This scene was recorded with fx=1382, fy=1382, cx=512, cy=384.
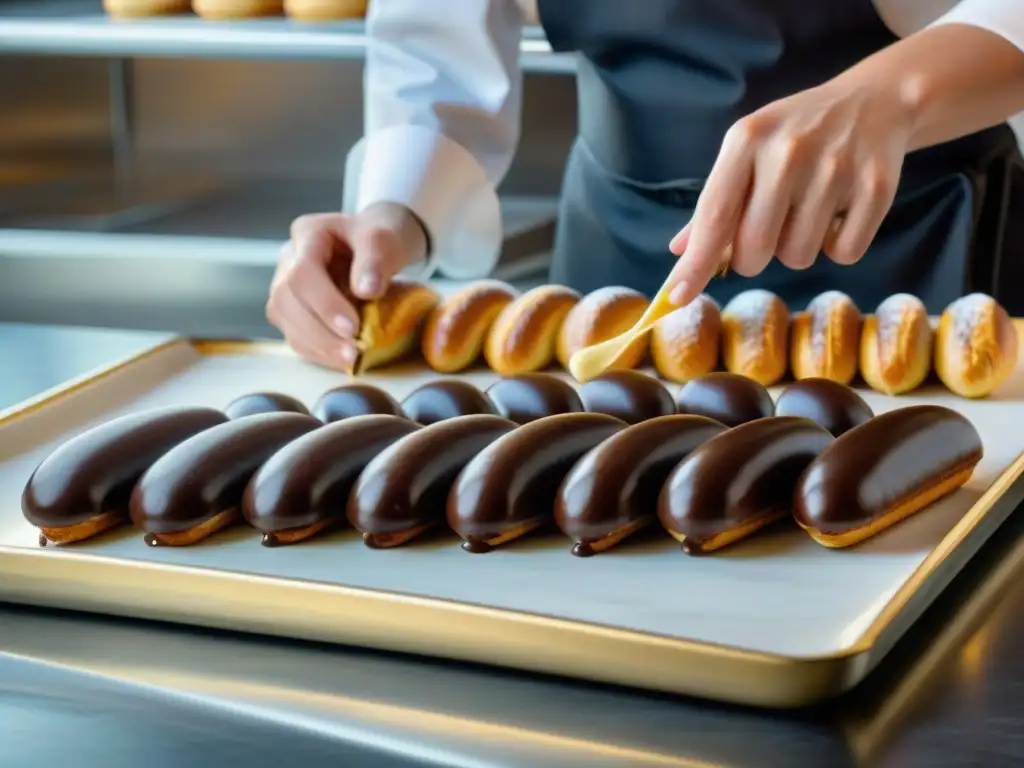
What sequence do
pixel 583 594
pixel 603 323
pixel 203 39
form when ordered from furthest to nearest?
pixel 203 39 < pixel 603 323 < pixel 583 594

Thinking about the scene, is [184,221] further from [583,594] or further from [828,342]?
[583,594]

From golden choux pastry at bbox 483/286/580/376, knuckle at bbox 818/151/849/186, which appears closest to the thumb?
golden choux pastry at bbox 483/286/580/376

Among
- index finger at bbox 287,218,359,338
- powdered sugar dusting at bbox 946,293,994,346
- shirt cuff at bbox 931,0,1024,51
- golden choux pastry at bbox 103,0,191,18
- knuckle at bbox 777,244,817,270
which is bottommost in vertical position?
index finger at bbox 287,218,359,338

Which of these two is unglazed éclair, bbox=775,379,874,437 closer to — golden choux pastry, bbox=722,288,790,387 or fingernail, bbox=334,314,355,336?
golden choux pastry, bbox=722,288,790,387

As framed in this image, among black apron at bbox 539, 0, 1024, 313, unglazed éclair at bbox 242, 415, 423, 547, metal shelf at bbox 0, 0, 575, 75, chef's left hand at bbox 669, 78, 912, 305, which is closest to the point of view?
unglazed éclair at bbox 242, 415, 423, 547

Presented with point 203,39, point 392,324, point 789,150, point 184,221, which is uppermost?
point 789,150

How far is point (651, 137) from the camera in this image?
1.42 metres

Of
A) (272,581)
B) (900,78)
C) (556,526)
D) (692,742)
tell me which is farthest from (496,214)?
(692,742)

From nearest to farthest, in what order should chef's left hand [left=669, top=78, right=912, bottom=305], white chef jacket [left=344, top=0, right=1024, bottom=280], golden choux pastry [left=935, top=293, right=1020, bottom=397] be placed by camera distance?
chef's left hand [left=669, top=78, right=912, bottom=305] → golden choux pastry [left=935, top=293, right=1020, bottom=397] → white chef jacket [left=344, top=0, right=1024, bottom=280]

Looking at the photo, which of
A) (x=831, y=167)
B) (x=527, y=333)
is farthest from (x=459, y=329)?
(x=831, y=167)

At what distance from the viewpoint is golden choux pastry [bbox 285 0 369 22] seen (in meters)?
2.02

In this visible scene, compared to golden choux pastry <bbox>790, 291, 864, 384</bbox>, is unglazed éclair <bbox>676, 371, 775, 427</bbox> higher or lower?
higher

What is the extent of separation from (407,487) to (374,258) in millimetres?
542

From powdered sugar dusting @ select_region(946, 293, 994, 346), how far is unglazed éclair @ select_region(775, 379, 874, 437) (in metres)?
0.21
